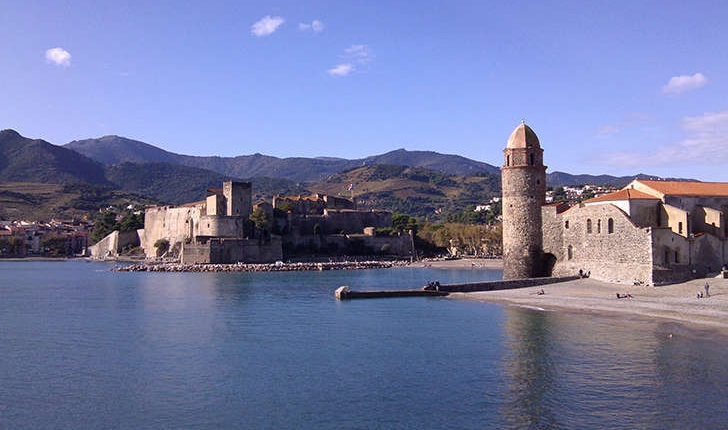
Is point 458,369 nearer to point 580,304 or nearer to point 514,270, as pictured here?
point 580,304

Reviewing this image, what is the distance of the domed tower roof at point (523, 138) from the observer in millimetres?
29375

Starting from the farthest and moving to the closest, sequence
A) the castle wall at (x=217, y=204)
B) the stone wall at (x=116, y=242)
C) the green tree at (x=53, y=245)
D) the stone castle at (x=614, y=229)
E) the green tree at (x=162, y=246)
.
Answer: the green tree at (x=53, y=245)
the stone wall at (x=116, y=242)
the green tree at (x=162, y=246)
the castle wall at (x=217, y=204)
the stone castle at (x=614, y=229)

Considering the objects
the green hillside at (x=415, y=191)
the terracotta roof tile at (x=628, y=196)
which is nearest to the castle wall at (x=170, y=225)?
the terracotta roof tile at (x=628, y=196)

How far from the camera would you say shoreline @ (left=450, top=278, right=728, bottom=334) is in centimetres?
2052

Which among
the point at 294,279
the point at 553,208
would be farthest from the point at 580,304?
the point at 294,279

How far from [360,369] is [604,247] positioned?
47.7 feet

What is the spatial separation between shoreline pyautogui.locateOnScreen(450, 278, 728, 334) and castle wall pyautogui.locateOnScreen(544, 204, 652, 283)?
0.60 meters

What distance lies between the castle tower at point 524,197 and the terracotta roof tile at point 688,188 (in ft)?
13.8

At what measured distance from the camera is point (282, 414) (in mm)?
12703

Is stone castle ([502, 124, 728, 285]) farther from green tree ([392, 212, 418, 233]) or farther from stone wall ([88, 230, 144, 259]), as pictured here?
stone wall ([88, 230, 144, 259])

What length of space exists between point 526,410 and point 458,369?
3298 millimetres

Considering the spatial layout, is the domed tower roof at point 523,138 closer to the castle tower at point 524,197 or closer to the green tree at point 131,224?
the castle tower at point 524,197

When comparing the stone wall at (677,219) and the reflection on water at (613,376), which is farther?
the stone wall at (677,219)

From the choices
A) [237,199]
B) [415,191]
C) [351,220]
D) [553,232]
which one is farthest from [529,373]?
[415,191]
